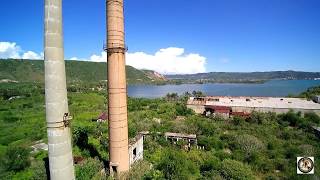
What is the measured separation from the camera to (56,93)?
39.5 feet

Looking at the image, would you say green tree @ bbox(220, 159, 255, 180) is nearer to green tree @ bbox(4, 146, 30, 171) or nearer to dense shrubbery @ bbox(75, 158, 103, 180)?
dense shrubbery @ bbox(75, 158, 103, 180)

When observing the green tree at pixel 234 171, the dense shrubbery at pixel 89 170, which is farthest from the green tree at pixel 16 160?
the green tree at pixel 234 171

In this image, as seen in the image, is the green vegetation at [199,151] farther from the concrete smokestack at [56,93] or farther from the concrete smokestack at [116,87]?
the concrete smokestack at [56,93]

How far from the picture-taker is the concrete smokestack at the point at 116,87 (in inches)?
608

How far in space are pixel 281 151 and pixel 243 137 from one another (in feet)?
13.2

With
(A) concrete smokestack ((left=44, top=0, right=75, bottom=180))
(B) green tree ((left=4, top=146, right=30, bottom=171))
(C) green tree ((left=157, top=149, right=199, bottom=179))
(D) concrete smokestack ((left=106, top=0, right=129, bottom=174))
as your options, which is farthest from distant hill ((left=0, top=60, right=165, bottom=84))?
(A) concrete smokestack ((left=44, top=0, right=75, bottom=180))

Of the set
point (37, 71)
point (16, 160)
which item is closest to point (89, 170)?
point (16, 160)

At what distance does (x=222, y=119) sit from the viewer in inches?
1602

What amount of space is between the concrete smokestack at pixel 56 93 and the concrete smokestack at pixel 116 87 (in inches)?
141

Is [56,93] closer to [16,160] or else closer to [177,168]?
[177,168]

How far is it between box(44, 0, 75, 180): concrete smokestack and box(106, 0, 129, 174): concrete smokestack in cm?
358

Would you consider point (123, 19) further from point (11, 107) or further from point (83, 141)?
point (11, 107)

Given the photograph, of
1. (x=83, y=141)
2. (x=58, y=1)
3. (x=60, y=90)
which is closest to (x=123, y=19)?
(x=58, y=1)

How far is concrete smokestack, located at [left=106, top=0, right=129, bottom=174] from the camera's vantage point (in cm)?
1544
